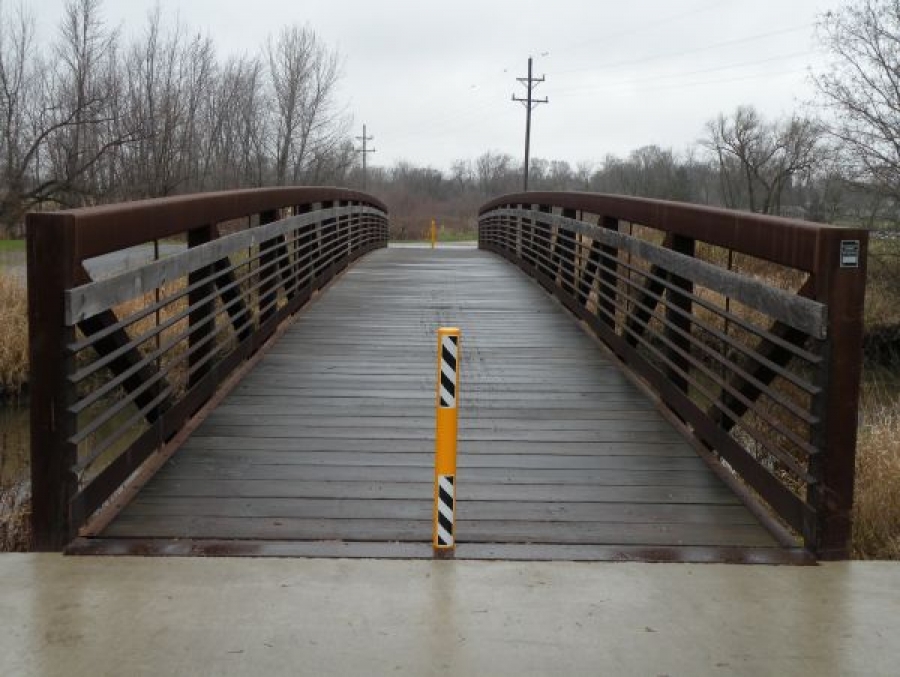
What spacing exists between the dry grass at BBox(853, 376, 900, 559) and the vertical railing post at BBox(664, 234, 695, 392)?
5.04 ft

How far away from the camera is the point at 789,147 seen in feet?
166

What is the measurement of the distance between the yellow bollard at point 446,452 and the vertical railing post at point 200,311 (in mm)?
2451

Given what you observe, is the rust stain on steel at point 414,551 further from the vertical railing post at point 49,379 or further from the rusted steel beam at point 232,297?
the rusted steel beam at point 232,297

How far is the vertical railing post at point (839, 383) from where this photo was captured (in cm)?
418

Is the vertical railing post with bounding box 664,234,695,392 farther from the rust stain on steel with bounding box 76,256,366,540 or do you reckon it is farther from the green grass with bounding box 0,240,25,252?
the green grass with bounding box 0,240,25,252

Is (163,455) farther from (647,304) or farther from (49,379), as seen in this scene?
(647,304)

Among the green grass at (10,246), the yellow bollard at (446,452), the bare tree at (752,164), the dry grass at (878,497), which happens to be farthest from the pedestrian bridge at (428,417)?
the bare tree at (752,164)

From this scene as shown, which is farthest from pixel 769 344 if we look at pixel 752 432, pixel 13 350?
pixel 13 350

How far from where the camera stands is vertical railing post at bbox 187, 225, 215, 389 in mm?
6261

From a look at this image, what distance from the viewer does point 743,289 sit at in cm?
508

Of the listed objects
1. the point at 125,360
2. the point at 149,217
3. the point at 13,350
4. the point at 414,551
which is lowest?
the point at 13,350

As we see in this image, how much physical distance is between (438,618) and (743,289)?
8.17 ft

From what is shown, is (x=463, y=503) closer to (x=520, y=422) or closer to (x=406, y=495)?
(x=406, y=495)

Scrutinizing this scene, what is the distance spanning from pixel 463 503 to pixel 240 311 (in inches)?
126
